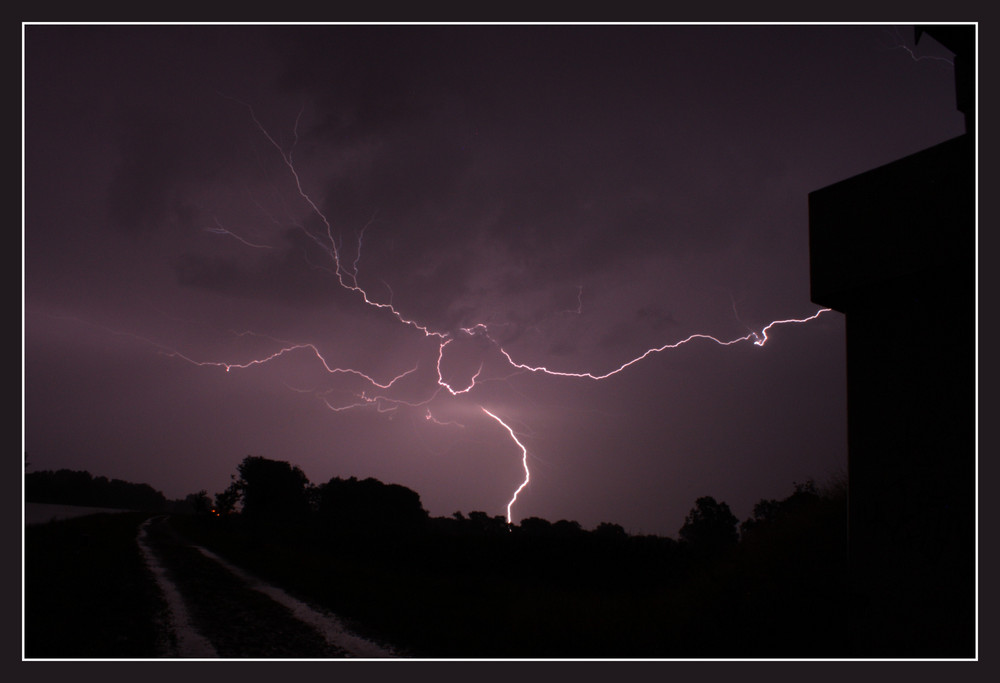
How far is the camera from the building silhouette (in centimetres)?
443

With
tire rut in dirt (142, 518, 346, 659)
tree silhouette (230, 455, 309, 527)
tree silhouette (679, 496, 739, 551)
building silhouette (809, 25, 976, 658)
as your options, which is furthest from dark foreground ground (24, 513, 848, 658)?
tree silhouette (230, 455, 309, 527)

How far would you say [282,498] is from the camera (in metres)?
52.0

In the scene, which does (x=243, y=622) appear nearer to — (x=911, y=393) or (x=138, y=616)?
(x=138, y=616)

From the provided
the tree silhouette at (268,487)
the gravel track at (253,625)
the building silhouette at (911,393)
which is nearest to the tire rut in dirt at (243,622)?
the gravel track at (253,625)

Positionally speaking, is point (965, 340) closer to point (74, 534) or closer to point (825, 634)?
point (825, 634)

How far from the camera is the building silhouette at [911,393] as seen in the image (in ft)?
14.5

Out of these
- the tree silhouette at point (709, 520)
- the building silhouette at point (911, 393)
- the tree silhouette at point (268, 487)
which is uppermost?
the building silhouette at point (911, 393)

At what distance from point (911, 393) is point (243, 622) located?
675 cm

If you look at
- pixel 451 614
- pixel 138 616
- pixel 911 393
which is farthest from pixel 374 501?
pixel 911 393

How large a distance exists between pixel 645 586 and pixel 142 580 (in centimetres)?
864

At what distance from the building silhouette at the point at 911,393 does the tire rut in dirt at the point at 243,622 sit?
461cm

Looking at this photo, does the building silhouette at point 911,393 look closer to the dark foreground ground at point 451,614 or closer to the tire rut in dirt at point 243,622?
the dark foreground ground at point 451,614

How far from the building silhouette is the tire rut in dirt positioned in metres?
4.61

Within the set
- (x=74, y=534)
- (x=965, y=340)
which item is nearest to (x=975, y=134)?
(x=965, y=340)
